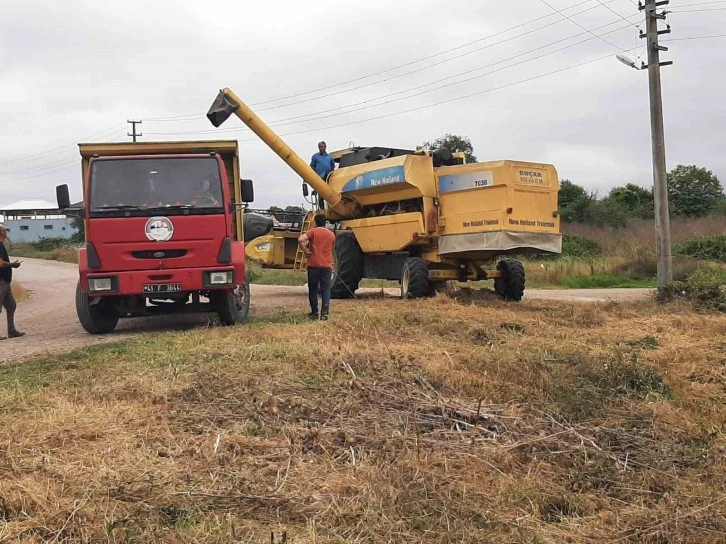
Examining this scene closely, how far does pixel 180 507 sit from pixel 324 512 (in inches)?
26.0

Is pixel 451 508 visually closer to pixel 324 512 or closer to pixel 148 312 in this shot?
pixel 324 512

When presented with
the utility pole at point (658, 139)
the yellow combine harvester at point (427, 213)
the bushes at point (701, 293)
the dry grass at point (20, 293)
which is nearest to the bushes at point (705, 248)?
the utility pole at point (658, 139)

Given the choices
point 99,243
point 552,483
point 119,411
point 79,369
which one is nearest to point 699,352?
point 552,483

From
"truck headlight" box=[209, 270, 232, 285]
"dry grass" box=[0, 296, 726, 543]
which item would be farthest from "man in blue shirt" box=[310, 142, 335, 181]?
"dry grass" box=[0, 296, 726, 543]

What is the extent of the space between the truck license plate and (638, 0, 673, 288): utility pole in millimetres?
10811

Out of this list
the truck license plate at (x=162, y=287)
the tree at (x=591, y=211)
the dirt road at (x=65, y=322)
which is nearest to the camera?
the dirt road at (x=65, y=322)

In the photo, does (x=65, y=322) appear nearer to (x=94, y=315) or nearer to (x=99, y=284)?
(x=94, y=315)

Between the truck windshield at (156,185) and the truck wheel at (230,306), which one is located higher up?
the truck windshield at (156,185)

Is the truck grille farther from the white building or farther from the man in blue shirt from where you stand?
the white building

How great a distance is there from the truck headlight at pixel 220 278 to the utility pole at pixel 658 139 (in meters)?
10.2

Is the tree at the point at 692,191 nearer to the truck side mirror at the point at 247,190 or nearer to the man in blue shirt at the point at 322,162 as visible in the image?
the man in blue shirt at the point at 322,162

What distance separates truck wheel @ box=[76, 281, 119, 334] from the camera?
10.6 meters

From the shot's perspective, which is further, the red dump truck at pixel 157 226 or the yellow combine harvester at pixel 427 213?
the yellow combine harvester at pixel 427 213

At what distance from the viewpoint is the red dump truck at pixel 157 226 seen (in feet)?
32.2
